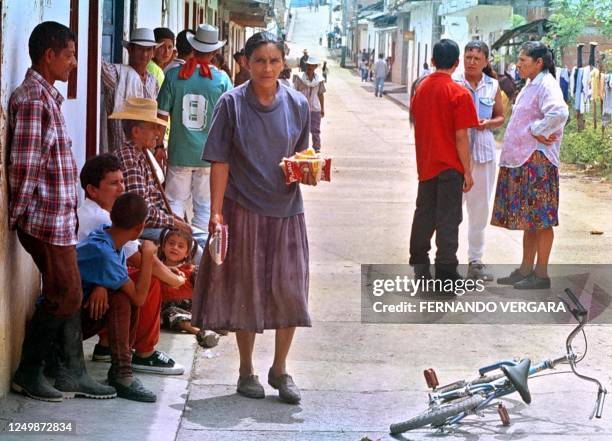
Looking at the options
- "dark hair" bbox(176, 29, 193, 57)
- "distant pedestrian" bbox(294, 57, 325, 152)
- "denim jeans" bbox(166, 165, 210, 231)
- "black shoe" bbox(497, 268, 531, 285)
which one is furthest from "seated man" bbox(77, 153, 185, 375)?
"distant pedestrian" bbox(294, 57, 325, 152)

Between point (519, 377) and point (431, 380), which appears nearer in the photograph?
point (519, 377)

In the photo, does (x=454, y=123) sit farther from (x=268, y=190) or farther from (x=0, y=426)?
(x=0, y=426)

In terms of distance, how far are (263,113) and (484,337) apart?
7.56 feet

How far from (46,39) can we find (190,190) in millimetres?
3518

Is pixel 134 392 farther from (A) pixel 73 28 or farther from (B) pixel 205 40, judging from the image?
(B) pixel 205 40

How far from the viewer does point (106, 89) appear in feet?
27.5

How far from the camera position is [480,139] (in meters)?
8.48

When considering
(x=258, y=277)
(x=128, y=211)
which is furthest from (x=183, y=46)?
(x=258, y=277)

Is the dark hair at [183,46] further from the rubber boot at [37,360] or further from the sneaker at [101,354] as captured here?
the rubber boot at [37,360]

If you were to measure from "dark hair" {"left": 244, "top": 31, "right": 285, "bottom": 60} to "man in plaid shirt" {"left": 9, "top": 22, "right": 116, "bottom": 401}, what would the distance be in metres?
0.83

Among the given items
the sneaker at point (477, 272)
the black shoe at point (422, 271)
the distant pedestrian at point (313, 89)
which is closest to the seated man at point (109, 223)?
the black shoe at point (422, 271)

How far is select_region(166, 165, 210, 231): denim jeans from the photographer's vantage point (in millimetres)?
8539

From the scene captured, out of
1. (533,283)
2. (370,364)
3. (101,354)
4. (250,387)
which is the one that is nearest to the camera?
(250,387)

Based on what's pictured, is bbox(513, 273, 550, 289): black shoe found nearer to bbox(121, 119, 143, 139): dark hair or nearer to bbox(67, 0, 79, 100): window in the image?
bbox(121, 119, 143, 139): dark hair
